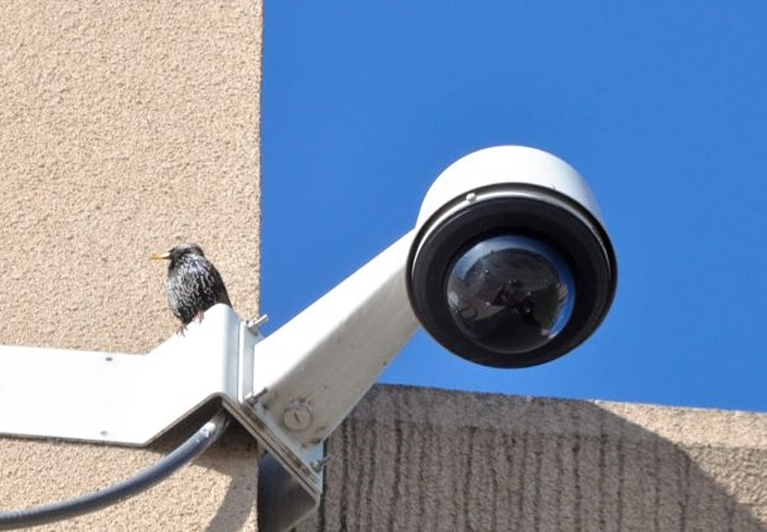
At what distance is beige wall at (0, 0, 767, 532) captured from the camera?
283 cm

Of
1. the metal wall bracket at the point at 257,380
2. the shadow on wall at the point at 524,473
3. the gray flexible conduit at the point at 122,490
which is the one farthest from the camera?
the shadow on wall at the point at 524,473

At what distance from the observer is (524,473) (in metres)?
2.94

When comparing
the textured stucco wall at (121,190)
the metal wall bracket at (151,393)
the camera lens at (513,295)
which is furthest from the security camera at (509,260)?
the textured stucco wall at (121,190)

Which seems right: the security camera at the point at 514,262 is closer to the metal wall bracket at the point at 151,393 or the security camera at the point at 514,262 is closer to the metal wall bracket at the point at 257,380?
the metal wall bracket at the point at 257,380

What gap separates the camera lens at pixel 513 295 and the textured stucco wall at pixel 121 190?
438 mm

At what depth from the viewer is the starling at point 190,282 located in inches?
110

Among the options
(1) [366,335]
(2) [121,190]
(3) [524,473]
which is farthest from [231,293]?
(3) [524,473]

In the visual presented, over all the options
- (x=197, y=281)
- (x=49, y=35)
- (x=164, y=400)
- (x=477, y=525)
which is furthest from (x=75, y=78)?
(x=477, y=525)

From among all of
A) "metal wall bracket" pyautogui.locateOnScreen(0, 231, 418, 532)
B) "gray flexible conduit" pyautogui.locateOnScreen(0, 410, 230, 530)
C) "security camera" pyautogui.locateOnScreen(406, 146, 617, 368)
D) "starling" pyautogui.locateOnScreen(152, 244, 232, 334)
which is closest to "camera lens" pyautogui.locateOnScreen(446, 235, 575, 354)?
"security camera" pyautogui.locateOnScreen(406, 146, 617, 368)

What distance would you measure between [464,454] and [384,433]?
11 centimetres

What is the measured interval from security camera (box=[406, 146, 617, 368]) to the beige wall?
51 cm

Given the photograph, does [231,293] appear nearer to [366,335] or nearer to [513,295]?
[366,335]

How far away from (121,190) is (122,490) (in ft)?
2.12

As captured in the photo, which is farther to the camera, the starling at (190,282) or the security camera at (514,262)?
the starling at (190,282)
